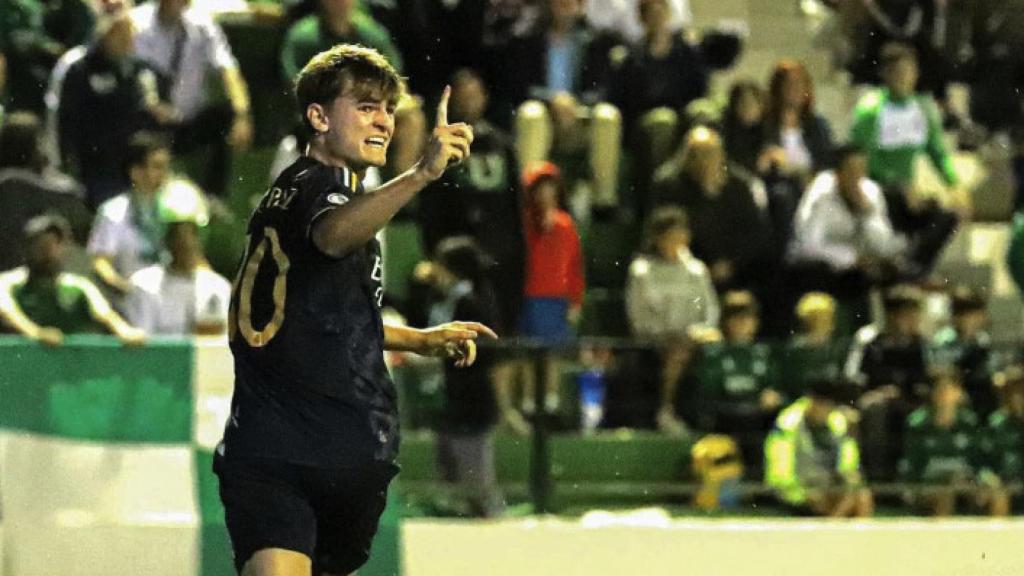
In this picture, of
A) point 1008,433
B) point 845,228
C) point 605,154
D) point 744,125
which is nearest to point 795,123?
point 744,125

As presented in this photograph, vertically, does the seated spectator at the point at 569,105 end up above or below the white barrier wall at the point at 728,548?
above

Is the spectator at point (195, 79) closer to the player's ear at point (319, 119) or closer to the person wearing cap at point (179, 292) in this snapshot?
the person wearing cap at point (179, 292)

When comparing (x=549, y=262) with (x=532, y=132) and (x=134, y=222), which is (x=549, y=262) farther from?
(x=134, y=222)

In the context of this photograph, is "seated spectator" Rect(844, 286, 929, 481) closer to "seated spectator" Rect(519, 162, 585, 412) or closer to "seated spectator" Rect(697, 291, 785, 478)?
"seated spectator" Rect(697, 291, 785, 478)

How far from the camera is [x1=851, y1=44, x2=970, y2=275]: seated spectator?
38.0 ft

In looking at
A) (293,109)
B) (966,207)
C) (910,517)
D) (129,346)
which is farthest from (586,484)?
(966,207)

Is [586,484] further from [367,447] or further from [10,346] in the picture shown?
[367,447]

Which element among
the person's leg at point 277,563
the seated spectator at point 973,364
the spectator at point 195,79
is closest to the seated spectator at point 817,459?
the seated spectator at point 973,364

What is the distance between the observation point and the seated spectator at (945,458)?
9.33 metres

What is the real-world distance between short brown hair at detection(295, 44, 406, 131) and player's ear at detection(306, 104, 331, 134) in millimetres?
14

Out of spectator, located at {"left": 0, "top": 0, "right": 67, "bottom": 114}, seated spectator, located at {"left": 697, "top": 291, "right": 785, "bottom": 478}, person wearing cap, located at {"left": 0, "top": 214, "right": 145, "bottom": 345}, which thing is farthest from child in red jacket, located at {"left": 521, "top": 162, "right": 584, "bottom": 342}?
spectator, located at {"left": 0, "top": 0, "right": 67, "bottom": 114}

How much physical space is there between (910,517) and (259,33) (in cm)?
473

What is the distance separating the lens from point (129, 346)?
822cm

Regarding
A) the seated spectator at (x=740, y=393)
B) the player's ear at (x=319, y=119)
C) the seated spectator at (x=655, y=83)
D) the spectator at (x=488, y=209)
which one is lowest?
the seated spectator at (x=740, y=393)
